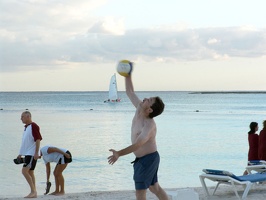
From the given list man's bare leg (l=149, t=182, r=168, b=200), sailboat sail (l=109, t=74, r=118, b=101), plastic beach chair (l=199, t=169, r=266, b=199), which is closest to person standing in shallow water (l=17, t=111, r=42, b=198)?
plastic beach chair (l=199, t=169, r=266, b=199)

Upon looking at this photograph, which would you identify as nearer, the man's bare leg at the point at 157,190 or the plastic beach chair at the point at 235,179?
the man's bare leg at the point at 157,190

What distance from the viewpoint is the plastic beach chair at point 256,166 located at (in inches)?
405

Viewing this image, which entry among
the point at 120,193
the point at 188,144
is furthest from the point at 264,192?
the point at 188,144

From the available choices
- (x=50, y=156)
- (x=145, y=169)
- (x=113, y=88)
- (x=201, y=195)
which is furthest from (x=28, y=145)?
(x=113, y=88)

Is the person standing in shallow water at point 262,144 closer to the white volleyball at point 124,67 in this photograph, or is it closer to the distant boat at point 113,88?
the white volleyball at point 124,67

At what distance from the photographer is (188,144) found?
2472 centimetres

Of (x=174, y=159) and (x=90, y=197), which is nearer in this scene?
(x=90, y=197)

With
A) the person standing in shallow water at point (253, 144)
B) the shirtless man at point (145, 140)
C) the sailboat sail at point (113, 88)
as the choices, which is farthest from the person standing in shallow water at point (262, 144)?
the sailboat sail at point (113, 88)

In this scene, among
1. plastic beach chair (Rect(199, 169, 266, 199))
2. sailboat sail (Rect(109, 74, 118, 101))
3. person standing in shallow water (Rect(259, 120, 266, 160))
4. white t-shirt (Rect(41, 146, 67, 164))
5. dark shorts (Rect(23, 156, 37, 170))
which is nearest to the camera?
plastic beach chair (Rect(199, 169, 266, 199))

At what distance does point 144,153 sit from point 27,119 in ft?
12.0

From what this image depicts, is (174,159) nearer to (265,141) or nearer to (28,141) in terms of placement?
(265,141)

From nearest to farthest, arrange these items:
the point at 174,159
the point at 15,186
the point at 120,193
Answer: the point at 120,193
the point at 15,186
the point at 174,159

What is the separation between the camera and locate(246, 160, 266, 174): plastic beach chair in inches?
405

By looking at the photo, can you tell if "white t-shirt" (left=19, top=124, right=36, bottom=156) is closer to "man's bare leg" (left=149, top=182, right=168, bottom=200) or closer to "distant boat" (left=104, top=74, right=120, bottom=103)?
"man's bare leg" (left=149, top=182, right=168, bottom=200)
